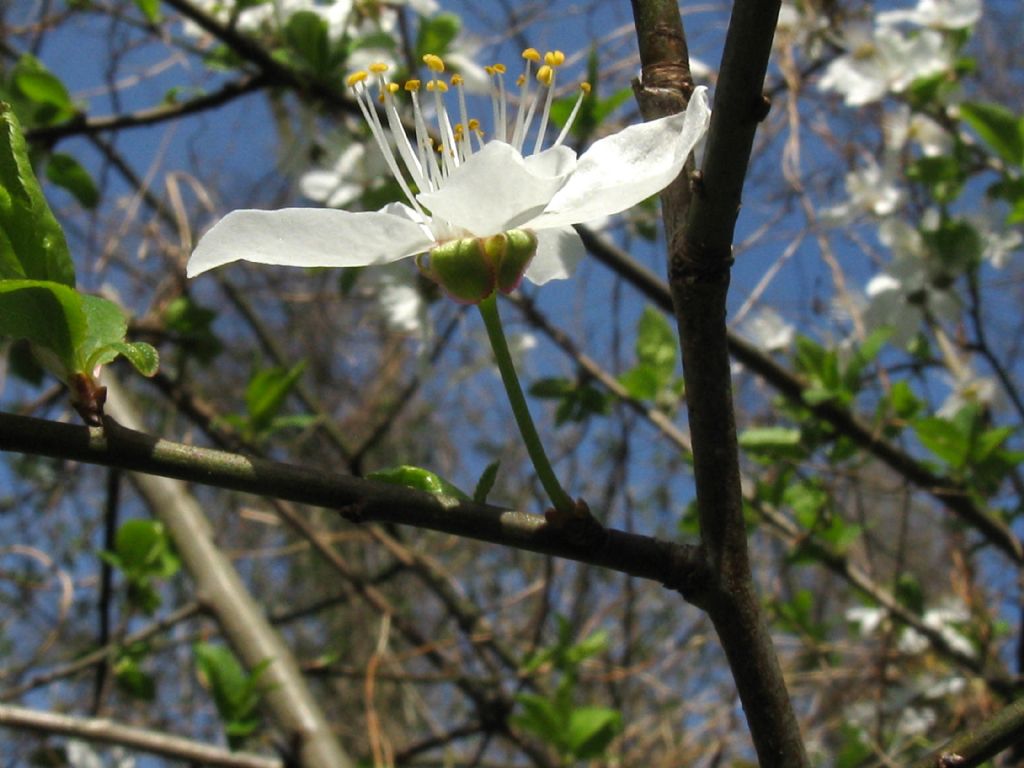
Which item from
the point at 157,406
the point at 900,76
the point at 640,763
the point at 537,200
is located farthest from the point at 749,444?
the point at 157,406

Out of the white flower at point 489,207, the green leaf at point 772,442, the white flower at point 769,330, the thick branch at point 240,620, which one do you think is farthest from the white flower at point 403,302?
the white flower at point 489,207

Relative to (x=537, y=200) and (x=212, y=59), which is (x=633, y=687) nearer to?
(x=212, y=59)

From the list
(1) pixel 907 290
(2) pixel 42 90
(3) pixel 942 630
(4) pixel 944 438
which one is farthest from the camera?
(3) pixel 942 630

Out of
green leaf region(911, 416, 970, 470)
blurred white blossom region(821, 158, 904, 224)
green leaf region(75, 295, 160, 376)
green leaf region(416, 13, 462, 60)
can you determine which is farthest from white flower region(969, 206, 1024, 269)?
green leaf region(75, 295, 160, 376)

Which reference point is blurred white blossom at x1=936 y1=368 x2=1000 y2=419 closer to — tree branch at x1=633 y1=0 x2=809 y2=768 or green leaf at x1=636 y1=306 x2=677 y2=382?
green leaf at x1=636 y1=306 x2=677 y2=382

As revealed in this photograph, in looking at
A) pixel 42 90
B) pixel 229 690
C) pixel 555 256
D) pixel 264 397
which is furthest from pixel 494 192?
pixel 42 90

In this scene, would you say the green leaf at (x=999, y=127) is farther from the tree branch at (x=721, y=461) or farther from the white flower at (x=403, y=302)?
the tree branch at (x=721, y=461)

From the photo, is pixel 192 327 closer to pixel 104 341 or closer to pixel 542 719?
pixel 542 719
